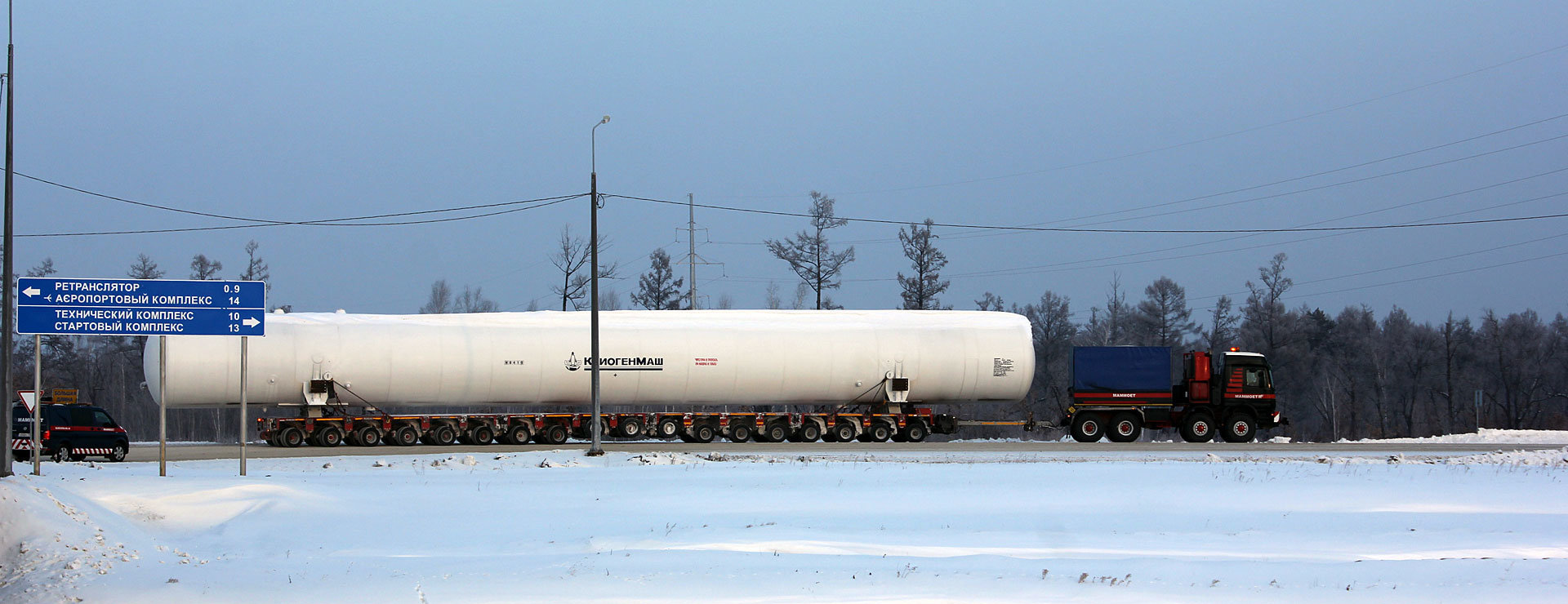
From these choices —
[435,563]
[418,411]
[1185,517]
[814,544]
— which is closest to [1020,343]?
[418,411]

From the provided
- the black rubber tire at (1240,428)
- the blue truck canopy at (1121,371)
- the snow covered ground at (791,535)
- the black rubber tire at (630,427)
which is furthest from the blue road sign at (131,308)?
the black rubber tire at (1240,428)

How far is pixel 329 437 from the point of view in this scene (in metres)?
34.4

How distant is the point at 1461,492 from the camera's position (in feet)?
63.1

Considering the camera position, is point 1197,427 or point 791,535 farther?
point 1197,427

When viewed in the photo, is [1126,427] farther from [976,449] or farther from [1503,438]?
[1503,438]

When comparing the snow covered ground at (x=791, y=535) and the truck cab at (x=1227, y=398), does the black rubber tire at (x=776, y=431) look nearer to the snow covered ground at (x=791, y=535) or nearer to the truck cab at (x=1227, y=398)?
the truck cab at (x=1227, y=398)

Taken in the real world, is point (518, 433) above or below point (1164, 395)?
below

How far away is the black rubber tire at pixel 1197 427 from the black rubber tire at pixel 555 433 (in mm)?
18262

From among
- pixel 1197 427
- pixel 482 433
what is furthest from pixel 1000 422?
pixel 482 433

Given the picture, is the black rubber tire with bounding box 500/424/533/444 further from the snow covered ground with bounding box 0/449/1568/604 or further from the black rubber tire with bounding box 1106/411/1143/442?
the black rubber tire with bounding box 1106/411/1143/442

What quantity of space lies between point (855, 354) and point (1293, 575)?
25145 millimetres

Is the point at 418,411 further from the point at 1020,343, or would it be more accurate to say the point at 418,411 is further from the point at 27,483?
the point at 27,483

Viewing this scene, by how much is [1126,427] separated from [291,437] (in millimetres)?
24005

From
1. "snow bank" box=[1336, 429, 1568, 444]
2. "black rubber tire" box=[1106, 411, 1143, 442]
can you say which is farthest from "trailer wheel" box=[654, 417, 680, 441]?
"snow bank" box=[1336, 429, 1568, 444]
